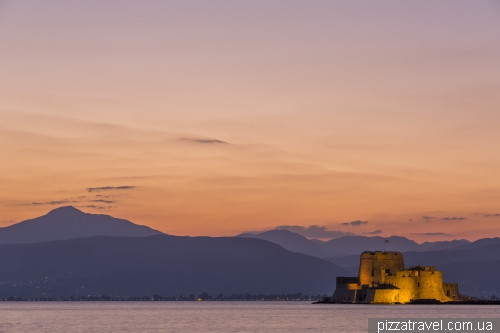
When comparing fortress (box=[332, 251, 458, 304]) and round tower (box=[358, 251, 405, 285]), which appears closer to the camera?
fortress (box=[332, 251, 458, 304])

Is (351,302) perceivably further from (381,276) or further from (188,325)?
(188,325)

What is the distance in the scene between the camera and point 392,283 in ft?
496

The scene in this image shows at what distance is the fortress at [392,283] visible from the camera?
150m

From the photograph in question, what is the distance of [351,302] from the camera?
6161 inches

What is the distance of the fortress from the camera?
150 metres

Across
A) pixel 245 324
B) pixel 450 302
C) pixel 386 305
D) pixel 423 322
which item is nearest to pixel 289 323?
pixel 245 324

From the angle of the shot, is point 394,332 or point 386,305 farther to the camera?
point 386,305

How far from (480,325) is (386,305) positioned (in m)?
54.1

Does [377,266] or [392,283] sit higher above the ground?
[377,266]

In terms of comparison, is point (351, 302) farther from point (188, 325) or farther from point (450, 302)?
point (188, 325)

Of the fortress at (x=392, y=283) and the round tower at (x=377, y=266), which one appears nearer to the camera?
the fortress at (x=392, y=283)

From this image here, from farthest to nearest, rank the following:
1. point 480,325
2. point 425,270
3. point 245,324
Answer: point 425,270
point 245,324
point 480,325

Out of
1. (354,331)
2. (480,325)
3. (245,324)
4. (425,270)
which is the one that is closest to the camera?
(354,331)

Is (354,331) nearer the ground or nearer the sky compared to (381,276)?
nearer the ground
